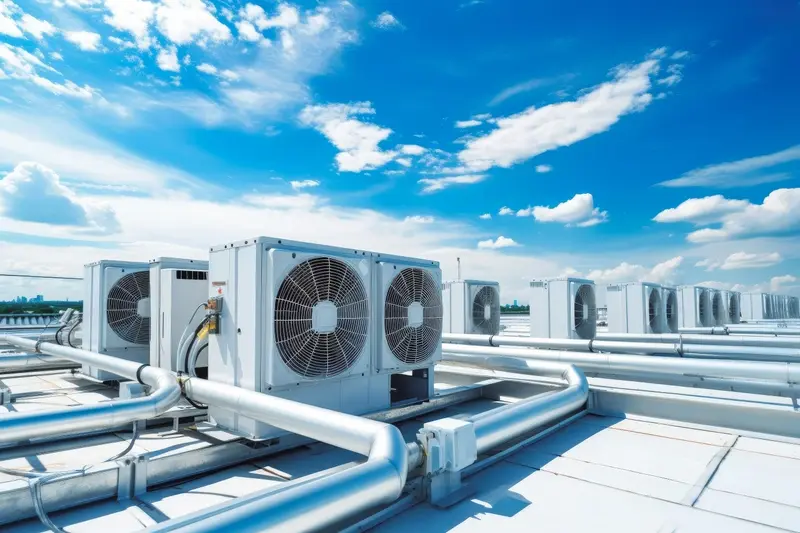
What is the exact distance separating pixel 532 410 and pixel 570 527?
1020mm

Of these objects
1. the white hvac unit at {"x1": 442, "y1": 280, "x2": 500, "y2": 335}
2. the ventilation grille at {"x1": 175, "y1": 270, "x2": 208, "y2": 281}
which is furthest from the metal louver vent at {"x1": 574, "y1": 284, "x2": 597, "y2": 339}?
the ventilation grille at {"x1": 175, "y1": 270, "x2": 208, "y2": 281}

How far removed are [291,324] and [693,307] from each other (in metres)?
15.7

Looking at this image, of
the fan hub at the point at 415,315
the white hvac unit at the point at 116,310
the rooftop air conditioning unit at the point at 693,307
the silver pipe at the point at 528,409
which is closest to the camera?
the silver pipe at the point at 528,409

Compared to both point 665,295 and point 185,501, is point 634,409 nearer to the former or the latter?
point 185,501

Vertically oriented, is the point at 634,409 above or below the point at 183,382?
below

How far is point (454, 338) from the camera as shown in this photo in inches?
338

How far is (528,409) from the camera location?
3215mm

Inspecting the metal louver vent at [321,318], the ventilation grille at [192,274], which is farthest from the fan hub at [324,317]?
the ventilation grille at [192,274]

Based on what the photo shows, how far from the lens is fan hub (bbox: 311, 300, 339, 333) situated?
334 cm

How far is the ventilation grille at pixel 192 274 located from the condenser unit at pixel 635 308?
942cm

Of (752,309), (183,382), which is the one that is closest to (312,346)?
(183,382)

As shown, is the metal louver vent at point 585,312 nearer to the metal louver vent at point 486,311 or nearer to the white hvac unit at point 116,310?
the metal louver vent at point 486,311

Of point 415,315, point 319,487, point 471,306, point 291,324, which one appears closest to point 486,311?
point 471,306

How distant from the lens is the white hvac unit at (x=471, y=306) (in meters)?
9.66
